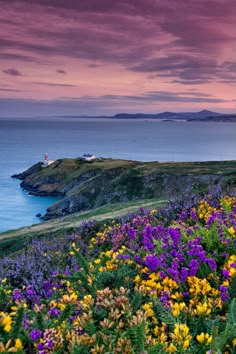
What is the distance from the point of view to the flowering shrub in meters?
3.15

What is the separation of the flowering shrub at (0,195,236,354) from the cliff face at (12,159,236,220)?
4255cm

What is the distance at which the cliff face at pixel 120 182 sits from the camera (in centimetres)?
7138

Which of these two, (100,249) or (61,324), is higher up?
(61,324)

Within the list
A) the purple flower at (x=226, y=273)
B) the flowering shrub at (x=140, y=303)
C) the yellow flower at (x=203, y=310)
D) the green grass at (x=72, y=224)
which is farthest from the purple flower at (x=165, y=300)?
the green grass at (x=72, y=224)

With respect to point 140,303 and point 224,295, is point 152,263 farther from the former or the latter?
point 224,295

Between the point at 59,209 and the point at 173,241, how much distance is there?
84833 mm

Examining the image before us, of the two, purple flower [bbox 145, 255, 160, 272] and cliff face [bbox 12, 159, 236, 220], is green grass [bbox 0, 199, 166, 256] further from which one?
cliff face [bbox 12, 159, 236, 220]

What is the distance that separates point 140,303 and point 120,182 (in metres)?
78.8

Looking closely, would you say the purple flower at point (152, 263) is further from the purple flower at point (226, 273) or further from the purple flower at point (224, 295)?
the purple flower at point (224, 295)

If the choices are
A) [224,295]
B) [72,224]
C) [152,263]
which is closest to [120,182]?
[72,224]

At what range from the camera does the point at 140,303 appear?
4.56 meters

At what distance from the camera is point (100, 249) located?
9.15m

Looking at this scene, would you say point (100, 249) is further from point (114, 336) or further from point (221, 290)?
point (114, 336)

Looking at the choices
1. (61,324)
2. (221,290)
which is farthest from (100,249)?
(61,324)
